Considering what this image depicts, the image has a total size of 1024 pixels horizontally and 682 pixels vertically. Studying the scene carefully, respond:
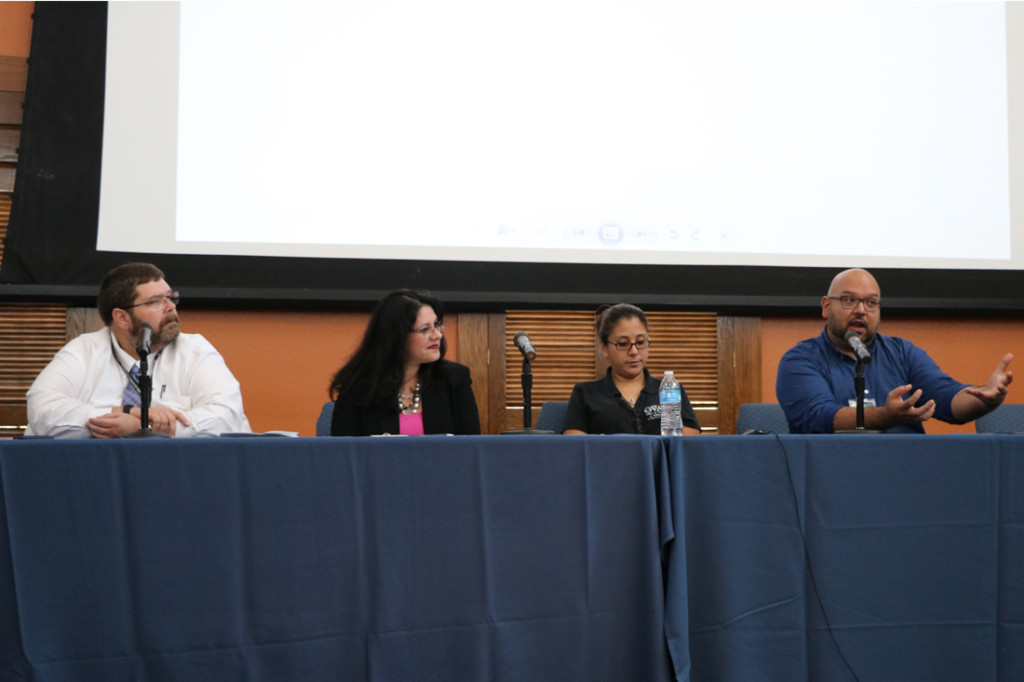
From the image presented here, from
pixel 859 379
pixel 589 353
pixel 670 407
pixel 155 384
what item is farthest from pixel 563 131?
pixel 155 384

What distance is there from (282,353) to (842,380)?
2.06 m

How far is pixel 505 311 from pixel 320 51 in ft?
4.07

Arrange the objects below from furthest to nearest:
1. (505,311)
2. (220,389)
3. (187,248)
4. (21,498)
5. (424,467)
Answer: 1. (505,311)
2. (187,248)
3. (220,389)
4. (424,467)
5. (21,498)

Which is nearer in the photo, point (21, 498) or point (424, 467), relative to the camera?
point (21, 498)

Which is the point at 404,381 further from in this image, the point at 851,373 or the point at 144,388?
the point at 851,373

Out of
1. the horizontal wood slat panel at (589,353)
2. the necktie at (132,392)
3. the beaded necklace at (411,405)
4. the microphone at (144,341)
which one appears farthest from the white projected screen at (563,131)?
the microphone at (144,341)

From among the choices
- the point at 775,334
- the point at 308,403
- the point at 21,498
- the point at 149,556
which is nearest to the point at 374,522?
the point at 149,556

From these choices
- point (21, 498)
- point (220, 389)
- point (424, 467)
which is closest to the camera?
point (21, 498)

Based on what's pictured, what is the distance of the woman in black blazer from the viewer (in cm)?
269

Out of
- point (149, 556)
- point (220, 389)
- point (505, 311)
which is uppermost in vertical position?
point (505, 311)

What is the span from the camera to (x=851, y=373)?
2.74 m

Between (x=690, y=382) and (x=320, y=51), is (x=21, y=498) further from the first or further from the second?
(x=690, y=382)

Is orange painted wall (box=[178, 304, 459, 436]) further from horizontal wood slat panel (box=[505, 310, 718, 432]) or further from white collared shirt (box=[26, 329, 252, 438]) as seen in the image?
white collared shirt (box=[26, 329, 252, 438])

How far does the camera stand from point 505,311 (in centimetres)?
359
